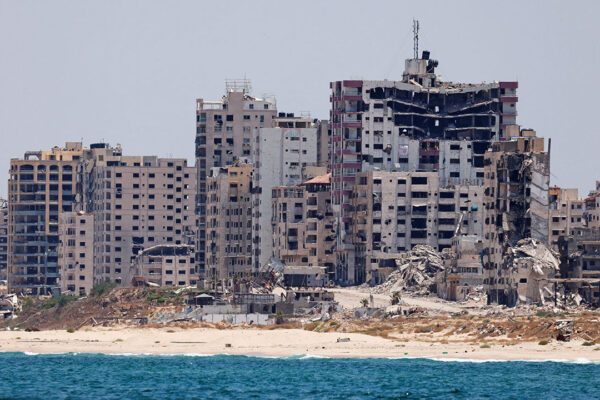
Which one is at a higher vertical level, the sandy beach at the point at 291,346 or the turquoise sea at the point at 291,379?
the sandy beach at the point at 291,346

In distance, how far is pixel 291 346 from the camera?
179250mm

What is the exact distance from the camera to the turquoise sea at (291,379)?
131 m

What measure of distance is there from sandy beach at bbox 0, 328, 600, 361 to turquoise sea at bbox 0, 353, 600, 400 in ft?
11.6

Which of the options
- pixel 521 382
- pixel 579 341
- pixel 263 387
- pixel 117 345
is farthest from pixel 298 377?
pixel 117 345

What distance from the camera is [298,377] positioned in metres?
146

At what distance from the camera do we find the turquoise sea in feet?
429

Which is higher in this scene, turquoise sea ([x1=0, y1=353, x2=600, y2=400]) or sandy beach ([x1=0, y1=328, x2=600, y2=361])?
sandy beach ([x1=0, y1=328, x2=600, y2=361])

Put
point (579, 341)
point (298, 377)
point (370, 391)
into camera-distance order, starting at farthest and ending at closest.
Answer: point (579, 341), point (298, 377), point (370, 391)

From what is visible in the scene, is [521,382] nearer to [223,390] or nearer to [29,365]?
[223,390]

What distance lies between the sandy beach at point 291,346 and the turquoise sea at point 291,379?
3532 mm

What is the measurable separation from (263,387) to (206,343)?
48.7 m

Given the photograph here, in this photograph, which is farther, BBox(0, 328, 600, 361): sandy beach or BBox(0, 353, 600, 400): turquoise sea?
BBox(0, 328, 600, 361): sandy beach

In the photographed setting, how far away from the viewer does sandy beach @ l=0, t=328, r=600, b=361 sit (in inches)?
6306

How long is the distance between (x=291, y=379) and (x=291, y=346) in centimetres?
3463
